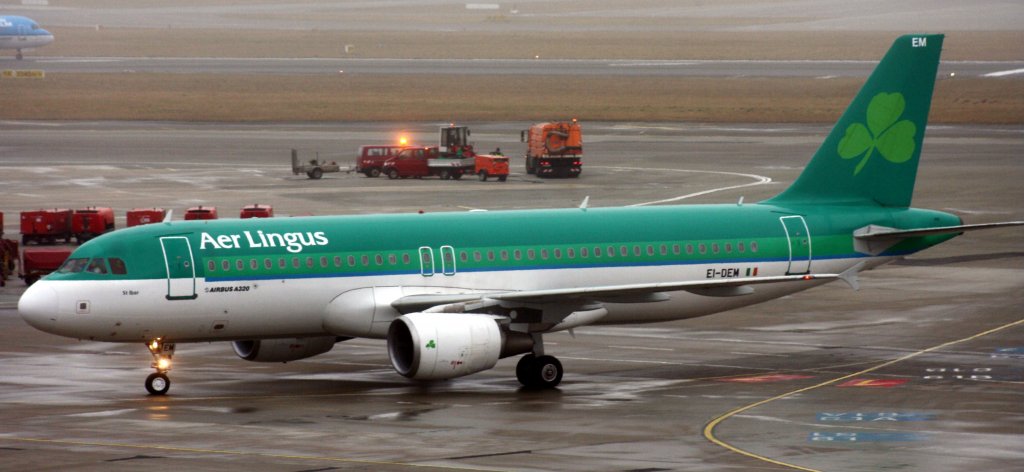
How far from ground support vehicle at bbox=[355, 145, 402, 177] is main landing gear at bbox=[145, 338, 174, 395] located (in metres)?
64.3

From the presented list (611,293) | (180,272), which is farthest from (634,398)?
(180,272)

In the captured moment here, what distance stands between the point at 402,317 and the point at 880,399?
11.6m

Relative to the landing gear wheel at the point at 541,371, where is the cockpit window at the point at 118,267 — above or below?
above

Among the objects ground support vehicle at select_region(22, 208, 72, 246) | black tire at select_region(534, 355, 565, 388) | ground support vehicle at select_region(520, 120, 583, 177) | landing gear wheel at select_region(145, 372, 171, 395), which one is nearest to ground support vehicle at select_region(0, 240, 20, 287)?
ground support vehicle at select_region(22, 208, 72, 246)

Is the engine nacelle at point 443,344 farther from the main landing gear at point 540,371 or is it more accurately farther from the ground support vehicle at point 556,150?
the ground support vehicle at point 556,150

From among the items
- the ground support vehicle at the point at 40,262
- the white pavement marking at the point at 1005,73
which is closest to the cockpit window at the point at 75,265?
the ground support vehicle at the point at 40,262

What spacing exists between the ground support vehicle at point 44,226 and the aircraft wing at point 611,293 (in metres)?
35.9

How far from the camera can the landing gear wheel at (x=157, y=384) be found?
1505 inches

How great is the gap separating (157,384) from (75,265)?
3549 mm

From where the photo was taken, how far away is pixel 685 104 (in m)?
154

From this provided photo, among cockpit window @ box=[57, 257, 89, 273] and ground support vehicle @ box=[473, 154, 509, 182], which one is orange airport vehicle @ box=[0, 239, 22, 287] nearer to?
cockpit window @ box=[57, 257, 89, 273]

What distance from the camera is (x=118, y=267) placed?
37.8 m

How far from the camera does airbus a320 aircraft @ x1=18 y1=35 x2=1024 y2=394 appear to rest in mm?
37656

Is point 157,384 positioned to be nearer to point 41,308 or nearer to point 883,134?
point 41,308
